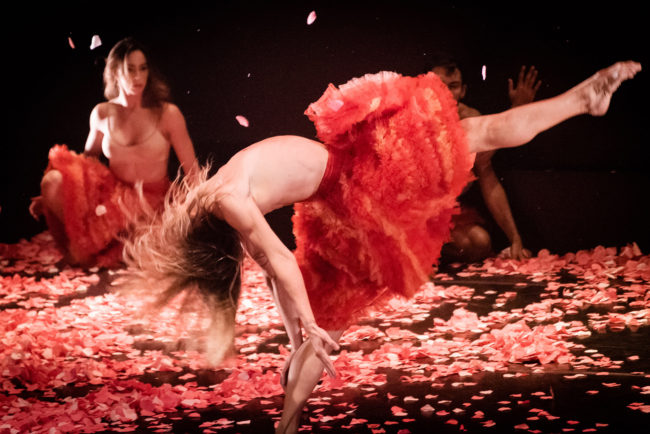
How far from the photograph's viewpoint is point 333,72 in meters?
5.59

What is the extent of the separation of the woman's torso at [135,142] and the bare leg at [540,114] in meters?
3.08

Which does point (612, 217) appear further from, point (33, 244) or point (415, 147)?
point (33, 244)

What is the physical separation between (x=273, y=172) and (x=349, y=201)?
228 millimetres

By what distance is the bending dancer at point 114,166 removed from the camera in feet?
16.9

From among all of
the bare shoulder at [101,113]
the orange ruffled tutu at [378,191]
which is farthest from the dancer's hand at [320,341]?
the bare shoulder at [101,113]

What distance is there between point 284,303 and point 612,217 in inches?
130

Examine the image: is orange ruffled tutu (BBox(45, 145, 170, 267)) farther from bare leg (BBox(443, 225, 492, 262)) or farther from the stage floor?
bare leg (BBox(443, 225, 492, 262))

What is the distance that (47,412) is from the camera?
274 cm

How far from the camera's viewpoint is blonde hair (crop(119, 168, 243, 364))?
7.57 ft

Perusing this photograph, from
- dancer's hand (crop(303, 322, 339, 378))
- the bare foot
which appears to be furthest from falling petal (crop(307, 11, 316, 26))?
dancer's hand (crop(303, 322, 339, 378))

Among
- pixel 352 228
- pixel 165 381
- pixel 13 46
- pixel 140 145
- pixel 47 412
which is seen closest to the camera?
pixel 352 228

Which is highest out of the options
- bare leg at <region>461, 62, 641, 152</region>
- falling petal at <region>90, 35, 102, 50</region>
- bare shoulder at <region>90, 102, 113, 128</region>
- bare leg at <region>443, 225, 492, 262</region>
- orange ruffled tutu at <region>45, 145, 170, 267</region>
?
falling petal at <region>90, 35, 102, 50</region>

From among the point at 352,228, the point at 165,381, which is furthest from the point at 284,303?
the point at 165,381

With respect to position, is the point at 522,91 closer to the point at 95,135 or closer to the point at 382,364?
the point at 382,364
